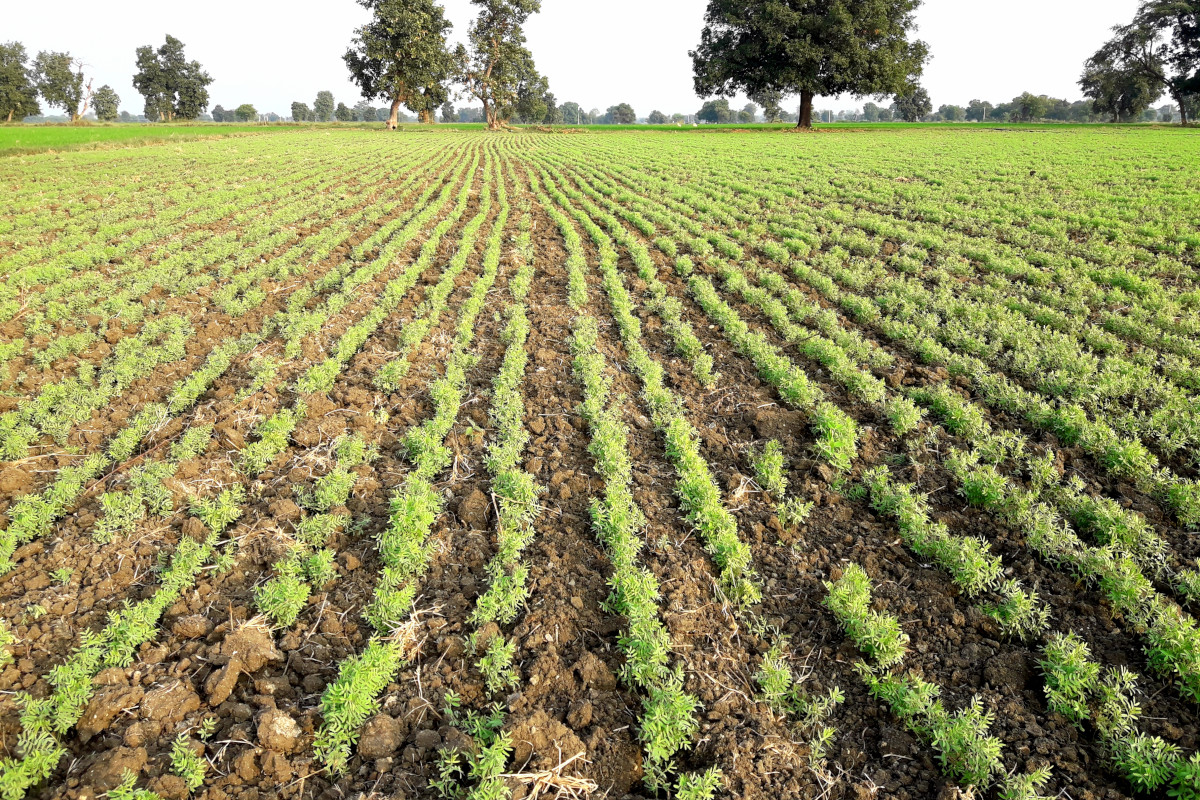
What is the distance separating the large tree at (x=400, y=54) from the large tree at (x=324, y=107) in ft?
436

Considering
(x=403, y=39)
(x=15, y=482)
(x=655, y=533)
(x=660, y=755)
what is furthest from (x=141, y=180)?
(x=403, y=39)

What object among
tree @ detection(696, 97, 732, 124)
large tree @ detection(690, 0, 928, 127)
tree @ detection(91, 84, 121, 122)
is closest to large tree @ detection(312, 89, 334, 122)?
tree @ detection(91, 84, 121, 122)

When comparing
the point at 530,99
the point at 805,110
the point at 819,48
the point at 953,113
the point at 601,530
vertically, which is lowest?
the point at 601,530

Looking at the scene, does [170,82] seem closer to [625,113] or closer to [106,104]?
[106,104]

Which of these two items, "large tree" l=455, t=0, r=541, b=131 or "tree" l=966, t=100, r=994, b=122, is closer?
"large tree" l=455, t=0, r=541, b=131

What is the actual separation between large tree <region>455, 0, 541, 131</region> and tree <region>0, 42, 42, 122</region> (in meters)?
62.2

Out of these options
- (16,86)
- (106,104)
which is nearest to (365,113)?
(106,104)

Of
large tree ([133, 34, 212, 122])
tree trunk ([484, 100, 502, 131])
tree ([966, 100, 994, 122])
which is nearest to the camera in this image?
tree trunk ([484, 100, 502, 131])

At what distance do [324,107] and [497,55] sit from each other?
137420 millimetres

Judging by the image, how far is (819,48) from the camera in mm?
48469

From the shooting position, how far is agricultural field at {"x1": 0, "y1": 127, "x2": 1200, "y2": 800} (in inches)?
134

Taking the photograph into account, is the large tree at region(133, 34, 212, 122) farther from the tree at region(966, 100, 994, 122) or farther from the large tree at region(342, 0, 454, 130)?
the tree at region(966, 100, 994, 122)

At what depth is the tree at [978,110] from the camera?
516 ft

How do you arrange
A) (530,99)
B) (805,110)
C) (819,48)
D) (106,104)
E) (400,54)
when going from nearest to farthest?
1. (819,48)
2. (805,110)
3. (400,54)
4. (530,99)
5. (106,104)
